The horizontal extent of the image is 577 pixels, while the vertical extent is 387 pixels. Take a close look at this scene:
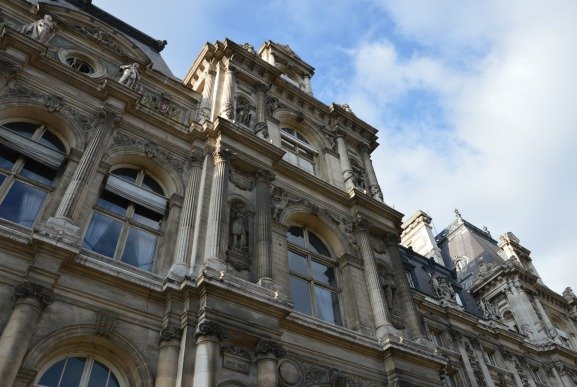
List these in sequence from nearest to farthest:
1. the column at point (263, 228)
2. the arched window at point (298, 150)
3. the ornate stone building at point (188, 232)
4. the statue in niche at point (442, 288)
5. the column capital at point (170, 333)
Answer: the ornate stone building at point (188, 232), the column capital at point (170, 333), the column at point (263, 228), the arched window at point (298, 150), the statue in niche at point (442, 288)

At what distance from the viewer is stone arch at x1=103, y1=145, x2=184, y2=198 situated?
1395 centimetres

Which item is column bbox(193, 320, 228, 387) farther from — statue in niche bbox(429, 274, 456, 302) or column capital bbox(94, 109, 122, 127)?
statue in niche bbox(429, 274, 456, 302)

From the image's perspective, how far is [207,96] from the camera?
18.0 meters

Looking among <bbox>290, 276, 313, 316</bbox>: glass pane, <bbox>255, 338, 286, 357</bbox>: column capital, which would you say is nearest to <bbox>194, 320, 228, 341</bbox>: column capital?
<bbox>255, 338, 286, 357</bbox>: column capital

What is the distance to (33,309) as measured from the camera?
9.02 m

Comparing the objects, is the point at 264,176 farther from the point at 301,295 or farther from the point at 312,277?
the point at 301,295

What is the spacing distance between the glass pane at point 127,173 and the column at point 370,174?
30.5 feet

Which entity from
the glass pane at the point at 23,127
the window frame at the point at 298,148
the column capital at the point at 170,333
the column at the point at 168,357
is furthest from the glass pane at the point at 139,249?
the window frame at the point at 298,148

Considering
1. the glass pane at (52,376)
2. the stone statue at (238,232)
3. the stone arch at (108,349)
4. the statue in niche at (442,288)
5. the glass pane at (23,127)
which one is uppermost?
the statue in niche at (442,288)

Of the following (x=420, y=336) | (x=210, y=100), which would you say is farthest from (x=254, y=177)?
(x=420, y=336)

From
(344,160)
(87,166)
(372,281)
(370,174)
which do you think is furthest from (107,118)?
(370,174)

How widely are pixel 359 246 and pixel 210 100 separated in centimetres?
698

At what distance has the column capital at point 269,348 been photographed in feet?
35.3

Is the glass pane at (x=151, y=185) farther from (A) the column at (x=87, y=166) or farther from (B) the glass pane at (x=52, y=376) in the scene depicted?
(B) the glass pane at (x=52, y=376)
